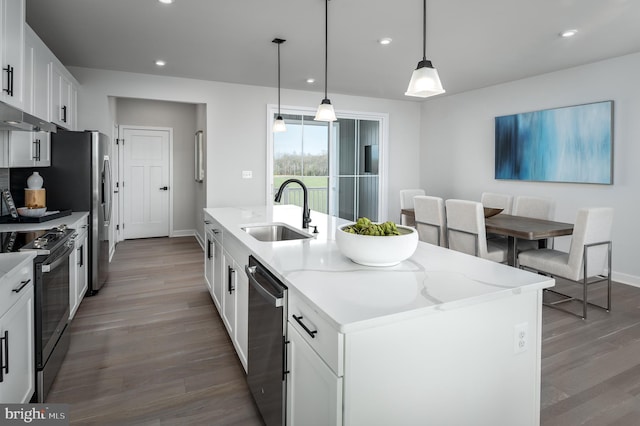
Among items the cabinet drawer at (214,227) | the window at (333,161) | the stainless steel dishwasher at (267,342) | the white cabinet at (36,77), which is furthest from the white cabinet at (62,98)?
the stainless steel dishwasher at (267,342)

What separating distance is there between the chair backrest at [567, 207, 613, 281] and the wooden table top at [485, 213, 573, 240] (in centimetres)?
23

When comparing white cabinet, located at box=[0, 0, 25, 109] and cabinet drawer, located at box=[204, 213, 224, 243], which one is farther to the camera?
cabinet drawer, located at box=[204, 213, 224, 243]

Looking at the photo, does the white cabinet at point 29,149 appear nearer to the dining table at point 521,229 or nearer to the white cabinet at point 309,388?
the white cabinet at point 309,388

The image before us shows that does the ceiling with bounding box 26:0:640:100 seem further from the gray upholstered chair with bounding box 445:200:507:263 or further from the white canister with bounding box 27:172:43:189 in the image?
the gray upholstered chair with bounding box 445:200:507:263

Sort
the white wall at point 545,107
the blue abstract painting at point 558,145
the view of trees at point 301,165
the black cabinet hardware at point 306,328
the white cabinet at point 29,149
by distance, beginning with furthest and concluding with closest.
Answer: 1. the view of trees at point 301,165
2. the blue abstract painting at point 558,145
3. the white wall at point 545,107
4. the white cabinet at point 29,149
5. the black cabinet hardware at point 306,328

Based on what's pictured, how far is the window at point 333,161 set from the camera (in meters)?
5.84

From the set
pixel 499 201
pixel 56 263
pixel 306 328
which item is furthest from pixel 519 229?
pixel 56 263

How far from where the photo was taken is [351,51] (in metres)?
4.05

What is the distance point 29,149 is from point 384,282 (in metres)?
3.07

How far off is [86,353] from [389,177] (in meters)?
5.17

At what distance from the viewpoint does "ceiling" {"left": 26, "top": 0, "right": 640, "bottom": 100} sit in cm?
297

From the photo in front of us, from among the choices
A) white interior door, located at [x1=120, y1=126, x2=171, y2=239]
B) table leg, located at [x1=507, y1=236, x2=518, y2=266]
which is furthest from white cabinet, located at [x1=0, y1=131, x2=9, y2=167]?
white interior door, located at [x1=120, y1=126, x2=171, y2=239]

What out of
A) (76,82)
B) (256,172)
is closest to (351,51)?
(256,172)

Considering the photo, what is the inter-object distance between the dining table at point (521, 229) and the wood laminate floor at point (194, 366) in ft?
2.15
